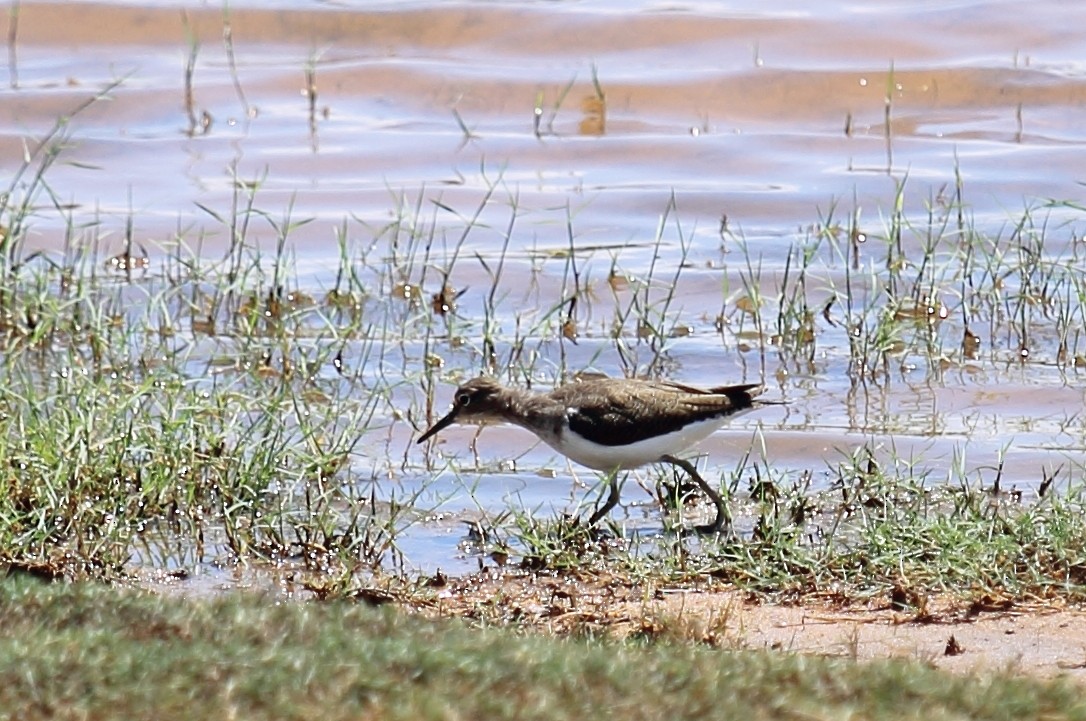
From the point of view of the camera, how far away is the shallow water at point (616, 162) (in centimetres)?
827

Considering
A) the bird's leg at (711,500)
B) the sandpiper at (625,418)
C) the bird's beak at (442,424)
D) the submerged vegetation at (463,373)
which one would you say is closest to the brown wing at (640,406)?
the sandpiper at (625,418)

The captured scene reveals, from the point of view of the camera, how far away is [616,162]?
41.7 feet

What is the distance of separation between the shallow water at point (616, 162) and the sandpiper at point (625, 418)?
0.25m

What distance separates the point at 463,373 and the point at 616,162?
4232 millimetres

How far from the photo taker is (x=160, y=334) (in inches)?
354

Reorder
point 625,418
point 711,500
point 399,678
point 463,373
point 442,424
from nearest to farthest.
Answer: point 399,678 → point 711,500 → point 625,418 → point 442,424 → point 463,373

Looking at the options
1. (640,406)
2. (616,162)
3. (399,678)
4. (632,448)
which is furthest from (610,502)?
(616,162)

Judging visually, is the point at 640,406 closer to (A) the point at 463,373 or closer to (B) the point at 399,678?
(A) the point at 463,373

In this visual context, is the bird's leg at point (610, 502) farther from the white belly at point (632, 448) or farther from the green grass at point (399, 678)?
the green grass at point (399, 678)

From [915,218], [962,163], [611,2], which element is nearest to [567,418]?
[915,218]

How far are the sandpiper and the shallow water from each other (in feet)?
0.82

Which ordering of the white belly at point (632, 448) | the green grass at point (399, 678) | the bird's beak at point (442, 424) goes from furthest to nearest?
the bird's beak at point (442, 424) < the white belly at point (632, 448) < the green grass at point (399, 678)

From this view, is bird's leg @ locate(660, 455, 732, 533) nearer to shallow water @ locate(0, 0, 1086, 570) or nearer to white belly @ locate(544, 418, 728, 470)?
white belly @ locate(544, 418, 728, 470)

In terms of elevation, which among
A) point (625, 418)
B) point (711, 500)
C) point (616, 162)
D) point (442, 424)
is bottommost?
point (711, 500)
